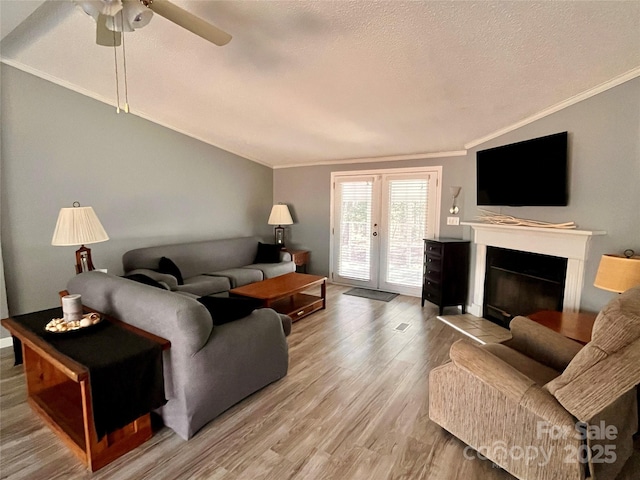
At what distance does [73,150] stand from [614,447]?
5.15 m

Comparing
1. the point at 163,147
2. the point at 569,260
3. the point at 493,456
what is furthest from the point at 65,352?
the point at 569,260

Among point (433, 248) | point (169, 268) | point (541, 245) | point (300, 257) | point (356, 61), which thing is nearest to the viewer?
point (356, 61)

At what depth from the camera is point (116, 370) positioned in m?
1.68

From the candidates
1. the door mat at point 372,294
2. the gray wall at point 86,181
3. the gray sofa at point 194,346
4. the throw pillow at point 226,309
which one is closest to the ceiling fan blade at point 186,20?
the gray sofa at point 194,346

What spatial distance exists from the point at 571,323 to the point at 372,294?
295cm

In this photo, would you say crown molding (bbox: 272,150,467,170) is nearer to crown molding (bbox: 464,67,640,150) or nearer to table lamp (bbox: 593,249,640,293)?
crown molding (bbox: 464,67,640,150)

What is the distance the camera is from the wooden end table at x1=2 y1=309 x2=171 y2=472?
1.67 metres

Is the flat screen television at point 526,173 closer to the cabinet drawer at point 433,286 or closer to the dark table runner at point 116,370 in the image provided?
the cabinet drawer at point 433,286

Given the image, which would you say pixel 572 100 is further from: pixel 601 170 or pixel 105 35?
pixel 105 35

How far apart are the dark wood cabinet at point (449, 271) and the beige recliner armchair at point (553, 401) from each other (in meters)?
2.10

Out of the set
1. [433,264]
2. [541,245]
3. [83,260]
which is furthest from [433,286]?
[83,260]

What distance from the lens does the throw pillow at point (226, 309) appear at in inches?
88.7

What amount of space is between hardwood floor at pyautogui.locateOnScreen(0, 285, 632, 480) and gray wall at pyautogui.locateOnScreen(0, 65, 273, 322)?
41.5 inches

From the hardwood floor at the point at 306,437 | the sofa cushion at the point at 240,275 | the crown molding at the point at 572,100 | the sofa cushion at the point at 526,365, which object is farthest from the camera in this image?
the sofa cushion at the point at 240,275
